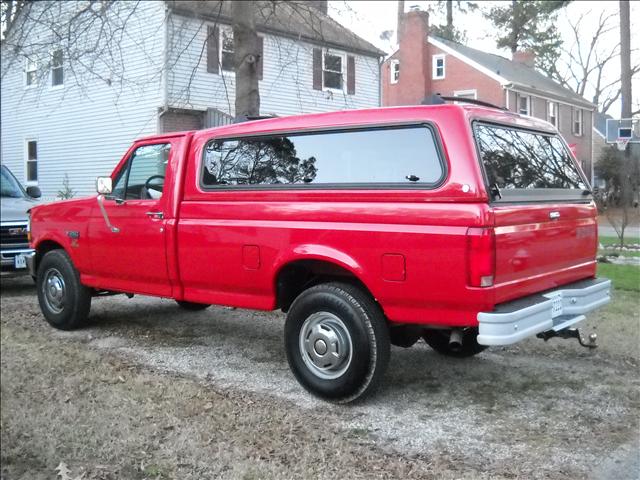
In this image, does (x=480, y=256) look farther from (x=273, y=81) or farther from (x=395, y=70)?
(x=395, y=70)

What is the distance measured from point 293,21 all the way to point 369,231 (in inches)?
538

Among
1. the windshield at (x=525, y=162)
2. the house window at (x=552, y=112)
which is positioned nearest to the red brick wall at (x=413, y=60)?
the house window at (x=552, y=112)

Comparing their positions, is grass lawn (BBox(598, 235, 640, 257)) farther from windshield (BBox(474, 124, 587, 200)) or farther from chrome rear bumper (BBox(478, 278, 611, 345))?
chrome rear bumper (BBox(478, 278, 611, 345))

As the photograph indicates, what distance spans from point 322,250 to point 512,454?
5.74 feet

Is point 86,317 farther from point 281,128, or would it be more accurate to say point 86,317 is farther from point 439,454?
point 439,454

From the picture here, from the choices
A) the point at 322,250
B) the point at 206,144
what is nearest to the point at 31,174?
the point at 206,144

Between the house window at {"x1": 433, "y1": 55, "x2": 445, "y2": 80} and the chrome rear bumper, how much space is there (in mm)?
29096

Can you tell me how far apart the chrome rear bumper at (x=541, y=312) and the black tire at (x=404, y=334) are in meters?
0.87

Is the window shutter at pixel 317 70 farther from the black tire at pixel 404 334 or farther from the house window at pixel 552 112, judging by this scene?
the house window at pixel 552 112

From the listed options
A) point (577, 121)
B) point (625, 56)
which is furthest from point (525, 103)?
point (625, 56)

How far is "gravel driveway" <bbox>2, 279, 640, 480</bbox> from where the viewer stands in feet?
12.9

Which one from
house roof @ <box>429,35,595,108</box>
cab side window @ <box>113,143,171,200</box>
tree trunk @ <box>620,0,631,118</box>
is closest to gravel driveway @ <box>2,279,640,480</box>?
cab side window @ <box>113,143,171,200</box>

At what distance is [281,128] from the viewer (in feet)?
16.7

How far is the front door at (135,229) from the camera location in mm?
5754
